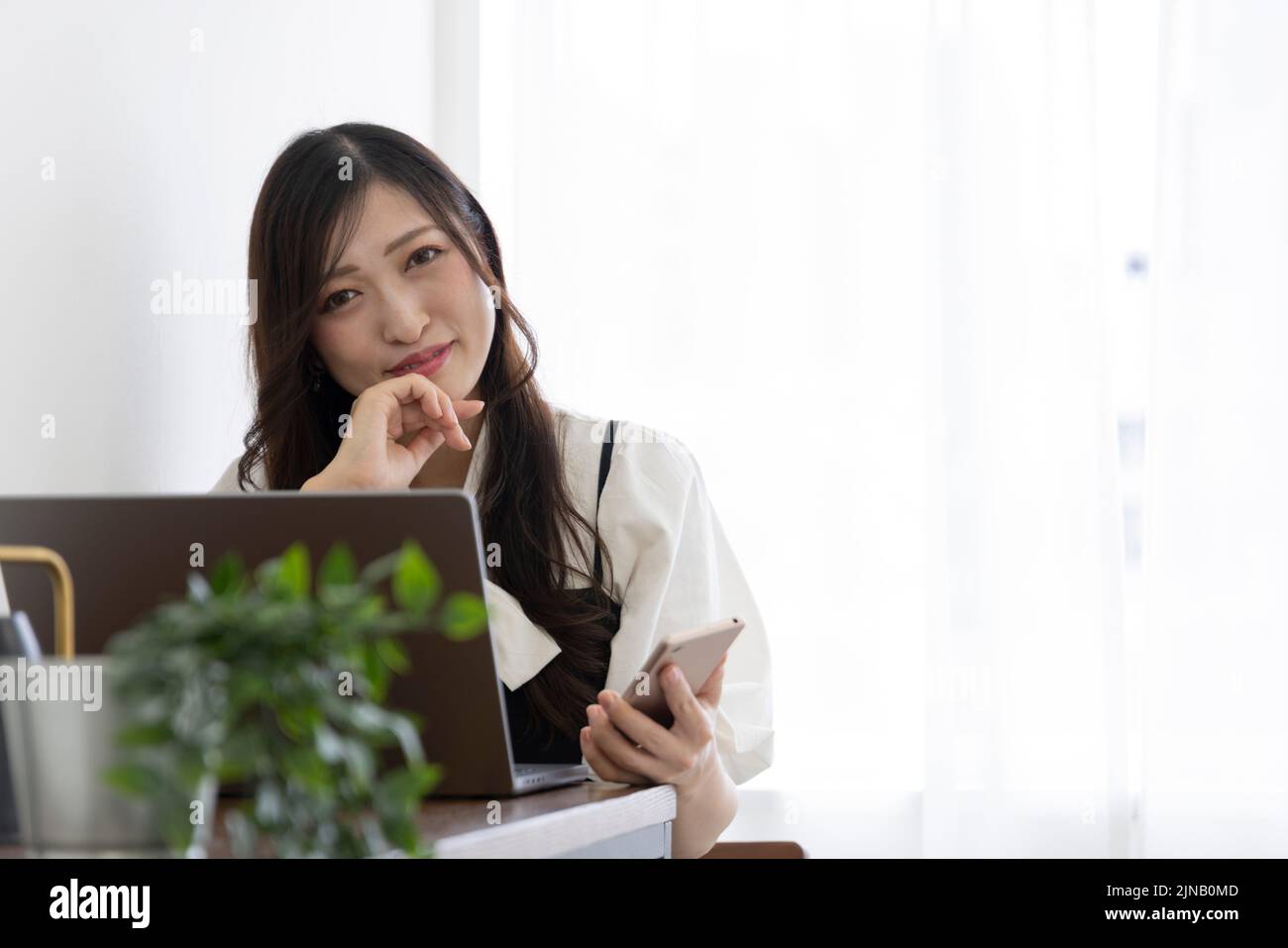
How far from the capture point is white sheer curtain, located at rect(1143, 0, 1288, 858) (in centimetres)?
221

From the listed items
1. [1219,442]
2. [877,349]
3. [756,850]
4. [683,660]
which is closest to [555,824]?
[683,660]

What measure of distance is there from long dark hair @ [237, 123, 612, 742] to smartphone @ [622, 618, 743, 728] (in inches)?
16.6

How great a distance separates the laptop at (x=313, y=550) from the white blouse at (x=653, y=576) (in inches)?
19.6

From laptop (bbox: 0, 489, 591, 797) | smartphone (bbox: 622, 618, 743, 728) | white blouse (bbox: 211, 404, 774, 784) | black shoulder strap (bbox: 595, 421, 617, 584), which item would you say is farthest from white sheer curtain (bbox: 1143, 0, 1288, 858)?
laptop (bbox: 0, 489, 591, 797)

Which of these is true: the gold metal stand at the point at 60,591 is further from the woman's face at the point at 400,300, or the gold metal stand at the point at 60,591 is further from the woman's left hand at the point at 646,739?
the woman's face at the point at 400,300

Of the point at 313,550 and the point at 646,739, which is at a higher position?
the point at 313,550

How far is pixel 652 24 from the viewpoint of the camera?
2.45 meters

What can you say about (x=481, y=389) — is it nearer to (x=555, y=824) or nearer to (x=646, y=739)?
(x=646, y=739)

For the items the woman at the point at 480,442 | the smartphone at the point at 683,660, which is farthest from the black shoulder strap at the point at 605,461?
the smartphone at the point at 683,660

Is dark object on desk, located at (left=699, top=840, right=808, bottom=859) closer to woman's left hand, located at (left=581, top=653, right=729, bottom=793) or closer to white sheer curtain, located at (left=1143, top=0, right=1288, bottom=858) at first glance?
white sheer curtain, located at (left=1143, top=0, right=1288, bottom=858)

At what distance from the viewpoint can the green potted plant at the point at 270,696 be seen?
373mm

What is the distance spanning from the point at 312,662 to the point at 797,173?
2.11 meters

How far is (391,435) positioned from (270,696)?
117 centimetres

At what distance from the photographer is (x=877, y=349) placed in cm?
234
